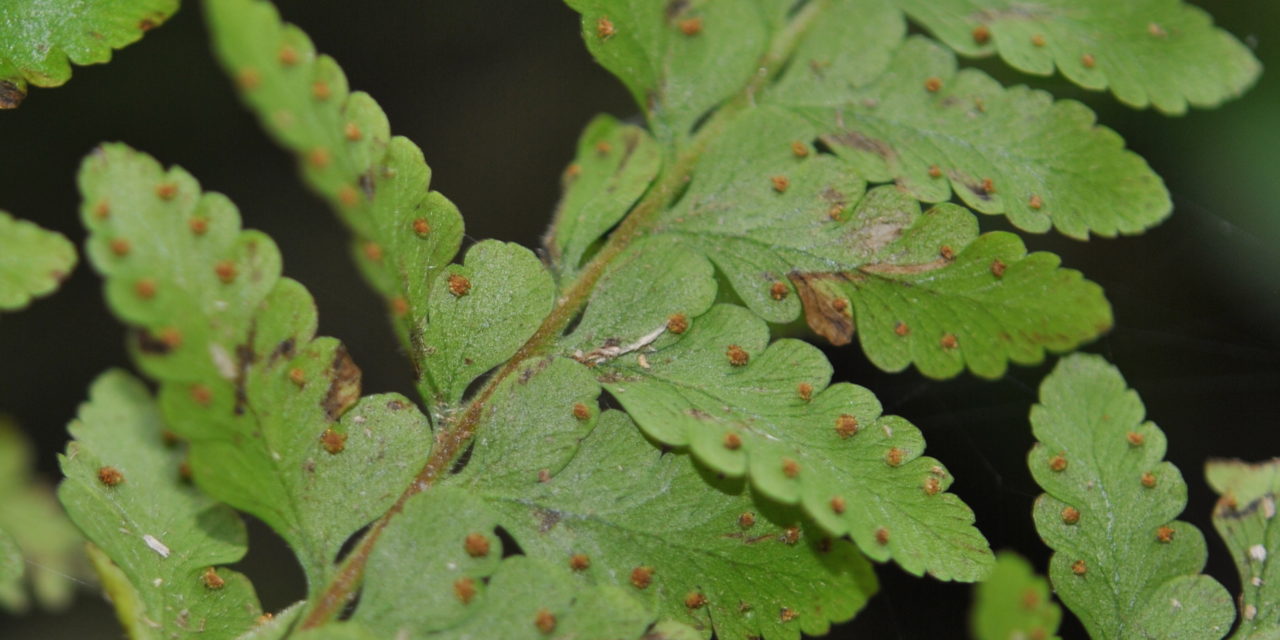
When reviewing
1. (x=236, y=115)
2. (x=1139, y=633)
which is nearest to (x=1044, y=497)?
(x=1139, y=633)

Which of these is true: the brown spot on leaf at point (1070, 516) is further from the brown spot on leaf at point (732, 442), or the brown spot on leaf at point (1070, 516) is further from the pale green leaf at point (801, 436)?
the brown spot on leaf at point (732, 442)

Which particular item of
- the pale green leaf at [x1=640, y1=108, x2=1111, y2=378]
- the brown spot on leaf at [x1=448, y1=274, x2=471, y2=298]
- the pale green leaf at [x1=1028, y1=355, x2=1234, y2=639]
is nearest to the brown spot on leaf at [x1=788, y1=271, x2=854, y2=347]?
the pale green leaf at [x1=640, y1=108, x2=1111, y2=378]

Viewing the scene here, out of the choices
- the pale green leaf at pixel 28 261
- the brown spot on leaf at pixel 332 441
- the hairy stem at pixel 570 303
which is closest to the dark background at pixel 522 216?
the hairy stem at pixel 570 303

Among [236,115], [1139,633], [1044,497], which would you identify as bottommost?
[1139,633]

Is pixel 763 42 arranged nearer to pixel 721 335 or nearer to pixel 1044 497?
pixel 721 335

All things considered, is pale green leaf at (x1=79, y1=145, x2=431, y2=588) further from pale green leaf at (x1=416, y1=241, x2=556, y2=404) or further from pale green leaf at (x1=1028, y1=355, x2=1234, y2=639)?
pale green leaf at (x1=1028, y1=355, x2=1234, y2=639)

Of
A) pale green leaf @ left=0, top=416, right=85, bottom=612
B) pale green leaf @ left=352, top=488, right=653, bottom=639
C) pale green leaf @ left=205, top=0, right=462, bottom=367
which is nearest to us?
pale green leaf @ left=205, top=0, right=462, bottom=367
